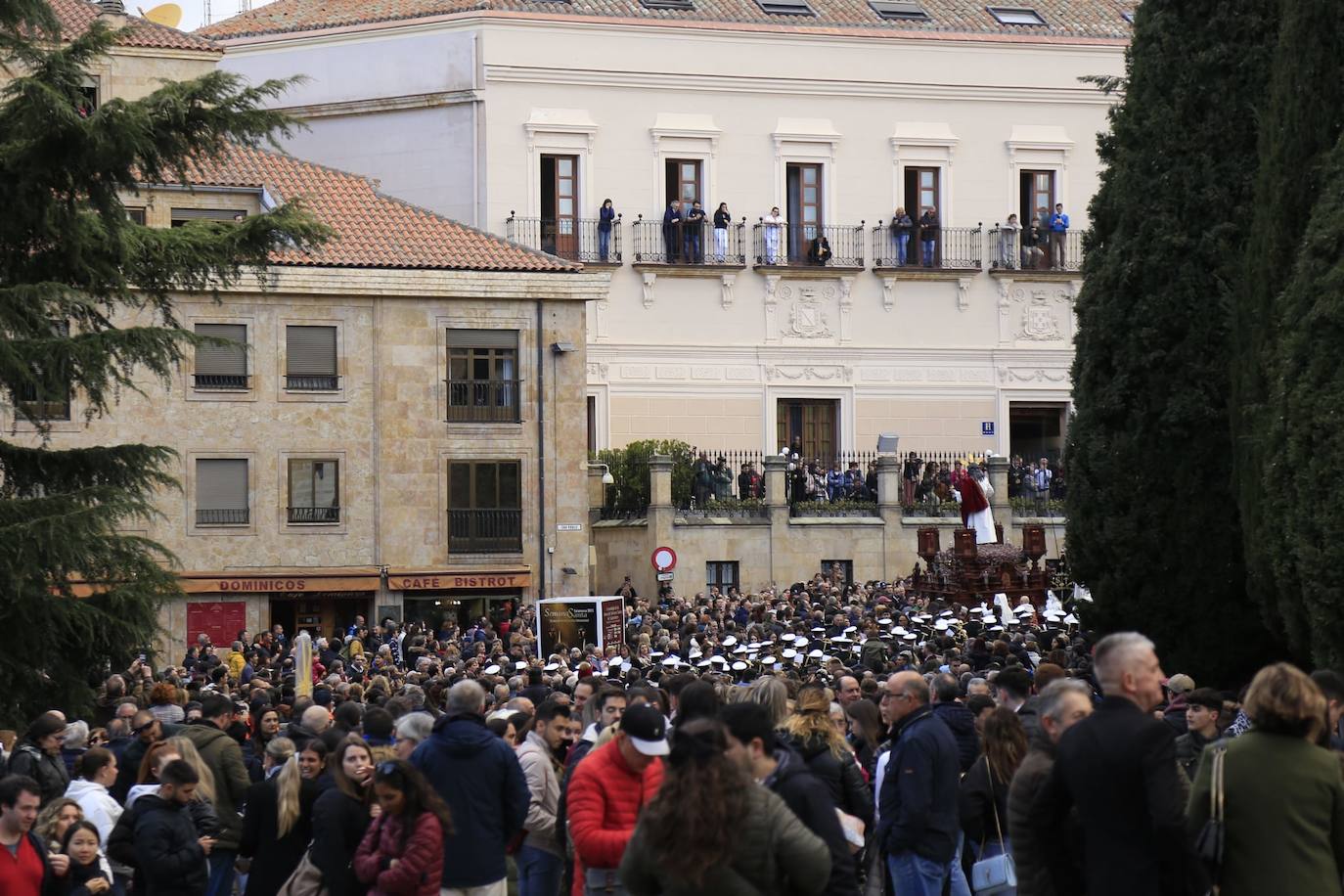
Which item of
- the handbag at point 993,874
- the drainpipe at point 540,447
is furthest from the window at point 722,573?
the handbag at point 993,874

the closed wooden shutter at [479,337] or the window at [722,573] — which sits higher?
the closed wooden shutter at [479,337]

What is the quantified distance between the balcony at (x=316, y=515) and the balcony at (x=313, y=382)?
227 cm

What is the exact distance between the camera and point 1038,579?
32.1 m

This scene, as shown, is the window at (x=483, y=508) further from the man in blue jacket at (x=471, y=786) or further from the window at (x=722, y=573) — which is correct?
the man in blue jacket at (x=471, y=786)

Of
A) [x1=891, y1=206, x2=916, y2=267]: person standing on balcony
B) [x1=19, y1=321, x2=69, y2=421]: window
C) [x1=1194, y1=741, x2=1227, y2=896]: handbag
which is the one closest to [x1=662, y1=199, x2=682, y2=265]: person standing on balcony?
[x1=891, y1=206, x2=916, y2=267]: person standing on balcony

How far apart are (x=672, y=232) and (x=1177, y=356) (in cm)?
3206

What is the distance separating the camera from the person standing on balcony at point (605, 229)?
50.9m

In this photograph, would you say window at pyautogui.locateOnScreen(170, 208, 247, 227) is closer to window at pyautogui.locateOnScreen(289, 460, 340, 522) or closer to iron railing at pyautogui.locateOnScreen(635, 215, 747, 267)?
window at pyautogui.locateOnScreen(289, 460, 340, 522)

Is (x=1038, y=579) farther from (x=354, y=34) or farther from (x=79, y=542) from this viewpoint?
(x=354, y=34)

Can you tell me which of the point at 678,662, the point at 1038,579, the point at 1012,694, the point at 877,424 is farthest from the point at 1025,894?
the point at 877,424

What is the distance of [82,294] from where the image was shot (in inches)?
731

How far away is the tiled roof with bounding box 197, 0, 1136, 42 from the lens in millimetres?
51562

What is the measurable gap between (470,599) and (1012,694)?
3180cm

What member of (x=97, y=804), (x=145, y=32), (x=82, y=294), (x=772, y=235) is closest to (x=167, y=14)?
(x=145, y=32)
